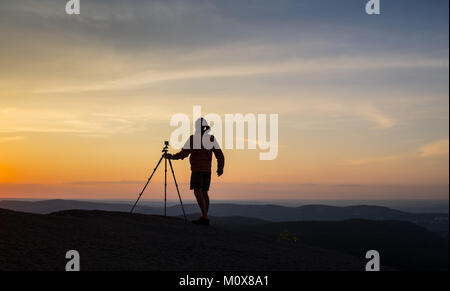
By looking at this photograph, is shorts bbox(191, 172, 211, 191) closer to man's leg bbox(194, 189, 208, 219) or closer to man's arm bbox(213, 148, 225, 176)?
man's leg bbox(194, 189, 208, 219)

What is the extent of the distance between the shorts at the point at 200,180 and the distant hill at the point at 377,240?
5822 centimetres

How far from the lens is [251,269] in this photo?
11.5 meters

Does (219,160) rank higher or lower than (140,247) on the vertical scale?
higher

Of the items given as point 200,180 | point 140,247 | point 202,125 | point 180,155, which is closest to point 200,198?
point 200,180

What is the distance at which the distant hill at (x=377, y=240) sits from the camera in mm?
77938

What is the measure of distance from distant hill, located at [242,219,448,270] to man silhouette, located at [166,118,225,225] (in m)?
58.1

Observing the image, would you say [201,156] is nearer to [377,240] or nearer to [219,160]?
[219,160]

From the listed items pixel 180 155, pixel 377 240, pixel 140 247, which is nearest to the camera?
pixel 140 247

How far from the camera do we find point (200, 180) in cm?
1585

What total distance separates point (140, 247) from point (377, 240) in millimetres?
83508

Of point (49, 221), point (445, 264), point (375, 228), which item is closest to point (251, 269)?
point (49, 221)

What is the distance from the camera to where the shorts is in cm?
1583
